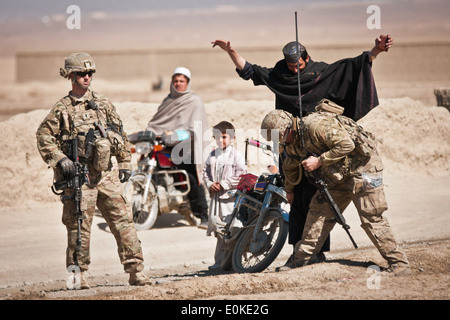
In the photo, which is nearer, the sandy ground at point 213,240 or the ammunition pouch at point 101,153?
the sandy ground at point 213,240

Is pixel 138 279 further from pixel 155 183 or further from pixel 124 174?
pixel 155 183

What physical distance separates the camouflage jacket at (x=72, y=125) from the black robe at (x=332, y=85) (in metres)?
1.48

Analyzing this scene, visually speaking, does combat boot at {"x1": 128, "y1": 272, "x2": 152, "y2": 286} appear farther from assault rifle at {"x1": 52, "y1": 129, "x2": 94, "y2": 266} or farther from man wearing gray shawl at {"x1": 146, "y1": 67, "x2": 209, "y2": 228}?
man wearing gray shawl at {"x1": 146, "y1": 67, "x2": 209, "y2": 228}

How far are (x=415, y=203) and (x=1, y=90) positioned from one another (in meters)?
27.0

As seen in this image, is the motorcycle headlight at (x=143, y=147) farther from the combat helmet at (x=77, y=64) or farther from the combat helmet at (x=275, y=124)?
the combat helmet at (x=275, y=124)

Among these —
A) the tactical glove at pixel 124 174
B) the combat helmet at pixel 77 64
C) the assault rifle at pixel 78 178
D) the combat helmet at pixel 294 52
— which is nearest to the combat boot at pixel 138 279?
the assault rifle at pixel 78 178

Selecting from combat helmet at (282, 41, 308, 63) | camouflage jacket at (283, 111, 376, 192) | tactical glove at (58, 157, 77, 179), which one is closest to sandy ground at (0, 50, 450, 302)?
camouflage jacket at (283, 111, 376, 192)

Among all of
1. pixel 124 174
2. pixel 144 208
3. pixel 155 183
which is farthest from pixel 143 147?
pixel 124 174

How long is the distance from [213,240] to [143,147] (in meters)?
1.45

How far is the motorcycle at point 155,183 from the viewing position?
10258 mm

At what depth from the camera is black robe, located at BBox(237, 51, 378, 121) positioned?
24.0 feet

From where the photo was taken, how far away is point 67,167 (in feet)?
22.4

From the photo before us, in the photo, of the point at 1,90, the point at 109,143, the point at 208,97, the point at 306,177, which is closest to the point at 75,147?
the point at 109,143
